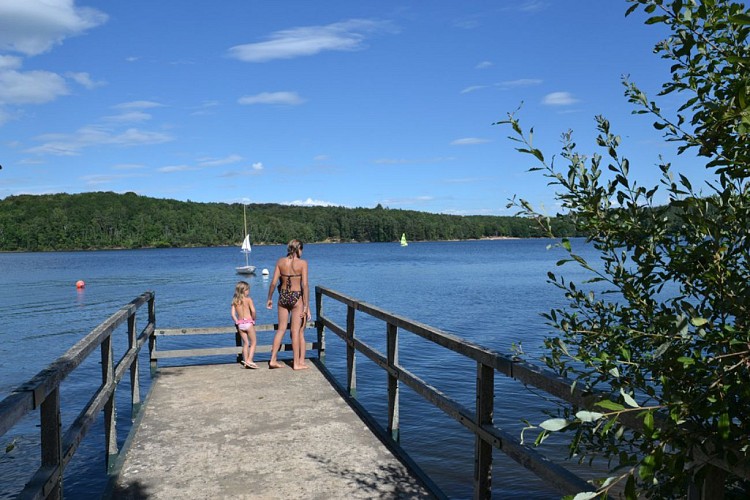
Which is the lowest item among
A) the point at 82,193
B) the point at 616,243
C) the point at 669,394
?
the point at 669,394

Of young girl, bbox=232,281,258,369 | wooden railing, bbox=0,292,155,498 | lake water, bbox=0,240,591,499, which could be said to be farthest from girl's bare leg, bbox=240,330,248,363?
wooden railing, bbox=0,292,155,498

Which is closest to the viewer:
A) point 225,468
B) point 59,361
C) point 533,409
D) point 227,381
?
point 59,361

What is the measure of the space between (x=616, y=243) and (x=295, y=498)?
279cm

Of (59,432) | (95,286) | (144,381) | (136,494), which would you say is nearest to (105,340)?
(136,494)

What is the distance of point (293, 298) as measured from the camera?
8.81 meters

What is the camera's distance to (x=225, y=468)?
4844mm

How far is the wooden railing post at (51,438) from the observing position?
3143 mm

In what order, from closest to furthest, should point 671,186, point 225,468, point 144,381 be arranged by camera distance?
point 671,186 → point 225,468 → point 144,381

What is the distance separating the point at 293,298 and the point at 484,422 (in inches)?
213

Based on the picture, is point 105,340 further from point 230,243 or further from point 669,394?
point 230,243

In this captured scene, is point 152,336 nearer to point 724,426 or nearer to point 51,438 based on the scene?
point 51,438

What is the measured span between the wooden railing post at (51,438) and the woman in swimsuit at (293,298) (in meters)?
5.43

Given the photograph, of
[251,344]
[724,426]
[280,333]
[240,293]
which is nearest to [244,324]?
[251,344]

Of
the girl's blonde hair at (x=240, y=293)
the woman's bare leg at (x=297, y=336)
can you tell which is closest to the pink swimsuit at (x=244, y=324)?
the girl's blonde hair at (x=240, y=293)
